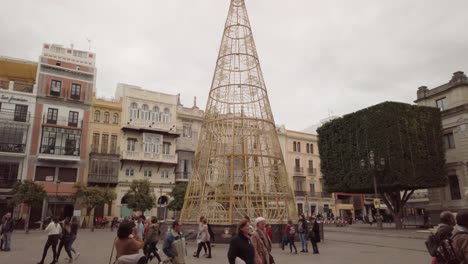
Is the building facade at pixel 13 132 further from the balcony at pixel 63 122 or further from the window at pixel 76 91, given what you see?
the window at pixel 76 91

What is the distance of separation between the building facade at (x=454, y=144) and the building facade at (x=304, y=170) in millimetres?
18843

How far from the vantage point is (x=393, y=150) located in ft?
91.6

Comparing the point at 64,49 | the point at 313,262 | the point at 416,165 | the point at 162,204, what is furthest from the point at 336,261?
the point at 64,49

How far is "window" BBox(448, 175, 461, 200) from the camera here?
103 feet

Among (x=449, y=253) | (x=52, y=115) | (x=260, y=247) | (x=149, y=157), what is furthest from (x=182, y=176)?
(x=449, y=253)

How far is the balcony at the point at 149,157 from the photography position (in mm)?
37500

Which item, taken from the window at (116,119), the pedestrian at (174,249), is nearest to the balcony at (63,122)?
the window at (116,119)

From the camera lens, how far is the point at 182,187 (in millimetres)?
34312

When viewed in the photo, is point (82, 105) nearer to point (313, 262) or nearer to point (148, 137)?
point (148, 137)

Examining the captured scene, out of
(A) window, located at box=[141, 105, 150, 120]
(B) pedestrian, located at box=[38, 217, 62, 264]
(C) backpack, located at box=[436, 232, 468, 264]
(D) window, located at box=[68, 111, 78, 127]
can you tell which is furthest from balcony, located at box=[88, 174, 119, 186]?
(C) backpack, located at box=[436, 232, 468, 264]

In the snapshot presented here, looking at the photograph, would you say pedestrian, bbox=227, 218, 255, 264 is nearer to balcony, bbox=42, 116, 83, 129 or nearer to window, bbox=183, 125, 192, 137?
balcony, bbox=42, 116, 83, 129

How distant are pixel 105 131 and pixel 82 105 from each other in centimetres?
365

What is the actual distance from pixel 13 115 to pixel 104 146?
8.93 meters

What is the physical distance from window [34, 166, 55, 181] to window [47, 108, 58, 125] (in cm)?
469
